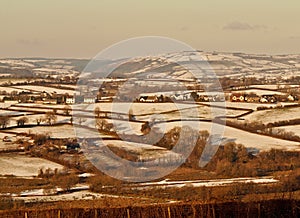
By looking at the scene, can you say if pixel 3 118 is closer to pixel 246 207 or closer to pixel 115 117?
pixel 115 117

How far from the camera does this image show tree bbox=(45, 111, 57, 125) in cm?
3976

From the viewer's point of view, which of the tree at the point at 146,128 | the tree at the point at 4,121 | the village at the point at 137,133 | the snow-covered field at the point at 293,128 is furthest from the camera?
the tree at the point at 4,121

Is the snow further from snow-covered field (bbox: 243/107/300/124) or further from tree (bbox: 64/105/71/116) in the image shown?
tree (bbox: 64/105/71/116)

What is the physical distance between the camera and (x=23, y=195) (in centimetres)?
2233

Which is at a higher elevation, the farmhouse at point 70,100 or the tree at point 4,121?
the farmhouse at point 70,100

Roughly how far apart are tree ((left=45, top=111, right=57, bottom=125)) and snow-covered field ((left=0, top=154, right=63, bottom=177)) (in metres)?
8.58

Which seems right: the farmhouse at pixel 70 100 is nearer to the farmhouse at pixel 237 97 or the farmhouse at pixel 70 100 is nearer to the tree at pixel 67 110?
the tree at pixel 67 110

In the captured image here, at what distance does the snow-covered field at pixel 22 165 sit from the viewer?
2806 centimetres

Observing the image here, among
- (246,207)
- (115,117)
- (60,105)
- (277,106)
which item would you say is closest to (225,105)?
(277,106)

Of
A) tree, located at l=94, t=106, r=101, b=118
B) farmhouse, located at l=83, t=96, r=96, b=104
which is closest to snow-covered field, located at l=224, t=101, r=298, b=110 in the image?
tree, located at l=94, t=106, r=101, b=118

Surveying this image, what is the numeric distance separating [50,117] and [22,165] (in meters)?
12.3

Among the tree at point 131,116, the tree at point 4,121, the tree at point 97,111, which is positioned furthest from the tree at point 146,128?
the tree at point 4,121

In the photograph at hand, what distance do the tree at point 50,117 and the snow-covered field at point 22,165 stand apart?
8.58m

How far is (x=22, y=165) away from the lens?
95.9 ft
